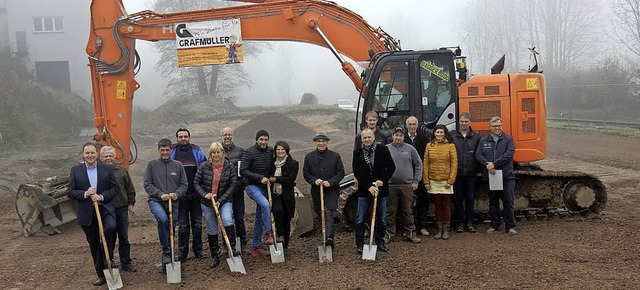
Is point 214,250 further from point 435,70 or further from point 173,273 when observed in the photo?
point 435,70

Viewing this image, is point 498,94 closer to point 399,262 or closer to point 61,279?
point 399,262

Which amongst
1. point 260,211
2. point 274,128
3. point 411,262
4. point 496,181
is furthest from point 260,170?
point 274,128

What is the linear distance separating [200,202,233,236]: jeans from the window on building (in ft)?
104

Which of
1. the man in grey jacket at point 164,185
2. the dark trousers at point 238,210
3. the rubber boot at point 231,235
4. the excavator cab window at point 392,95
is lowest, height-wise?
the rubber boot at point 231,235

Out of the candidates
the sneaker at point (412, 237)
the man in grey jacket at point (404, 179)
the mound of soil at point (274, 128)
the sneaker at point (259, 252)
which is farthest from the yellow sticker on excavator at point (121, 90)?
the mound of soil at point (274, 128)

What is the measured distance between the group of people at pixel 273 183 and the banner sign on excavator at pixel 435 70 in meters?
0.86

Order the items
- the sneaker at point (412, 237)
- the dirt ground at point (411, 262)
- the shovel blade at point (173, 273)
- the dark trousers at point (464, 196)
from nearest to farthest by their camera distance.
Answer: the dirt ground at point (411, 262) → the shovel blade at point (173, 273) → the sneaker at point (412, 237) → the dark trousers at point (464, 196)

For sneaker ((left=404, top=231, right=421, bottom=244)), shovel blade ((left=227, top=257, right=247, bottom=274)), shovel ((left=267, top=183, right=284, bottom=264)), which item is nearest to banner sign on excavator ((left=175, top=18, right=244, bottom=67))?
shovel ((left=267, top=183, right=284, bottom=264))

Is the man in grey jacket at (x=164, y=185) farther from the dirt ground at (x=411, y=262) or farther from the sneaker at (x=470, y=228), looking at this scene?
the sneaker at (x=470, y=228)

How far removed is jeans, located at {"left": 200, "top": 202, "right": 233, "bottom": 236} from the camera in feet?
22.6

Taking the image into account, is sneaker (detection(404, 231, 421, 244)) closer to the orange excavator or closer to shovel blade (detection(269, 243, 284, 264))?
the orange excavator

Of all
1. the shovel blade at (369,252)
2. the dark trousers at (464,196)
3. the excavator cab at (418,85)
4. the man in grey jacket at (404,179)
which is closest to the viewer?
the shovel blade at (369,252)

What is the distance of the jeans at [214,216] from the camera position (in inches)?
272

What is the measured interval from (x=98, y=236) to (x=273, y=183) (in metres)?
2.22
